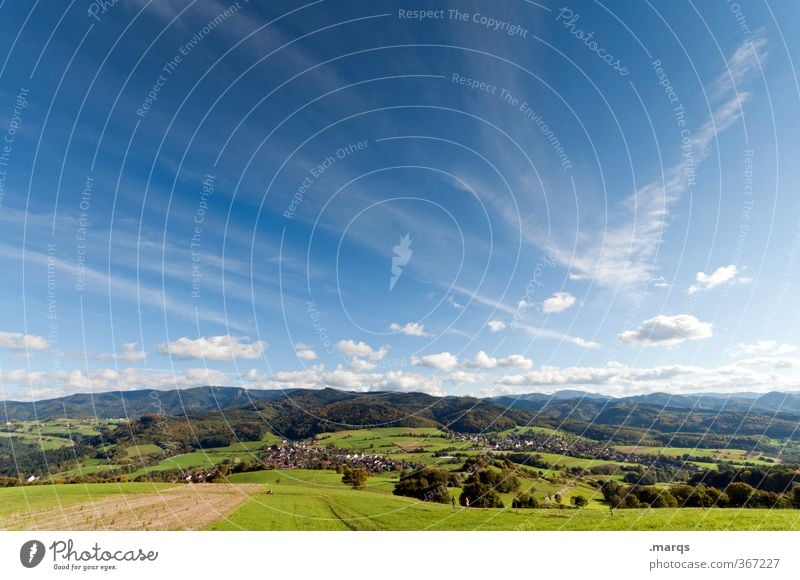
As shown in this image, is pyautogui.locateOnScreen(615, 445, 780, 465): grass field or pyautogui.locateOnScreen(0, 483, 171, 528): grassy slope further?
pyautogui.locateOnScreen(615, 445, 780, 465): grass field

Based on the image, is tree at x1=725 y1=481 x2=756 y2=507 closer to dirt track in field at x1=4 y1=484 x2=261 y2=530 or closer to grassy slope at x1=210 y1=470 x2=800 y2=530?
grassy slope at x1=210 y1=470 x2=800 y2=530

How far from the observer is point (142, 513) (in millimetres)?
20484

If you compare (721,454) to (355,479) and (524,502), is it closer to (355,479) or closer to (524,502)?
(524,502)

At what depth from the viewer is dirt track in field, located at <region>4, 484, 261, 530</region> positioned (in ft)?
60.1

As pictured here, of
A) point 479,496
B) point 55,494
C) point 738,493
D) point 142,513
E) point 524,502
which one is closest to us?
point 142,513

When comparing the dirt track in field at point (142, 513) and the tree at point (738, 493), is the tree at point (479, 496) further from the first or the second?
the tree at point (738, 493)

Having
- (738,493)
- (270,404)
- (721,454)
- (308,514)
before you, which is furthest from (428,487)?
(721,454)

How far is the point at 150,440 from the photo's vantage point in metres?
49.2

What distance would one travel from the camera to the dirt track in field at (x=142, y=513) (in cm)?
1833

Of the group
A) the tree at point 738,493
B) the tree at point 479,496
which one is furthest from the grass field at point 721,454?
the tree at point 479,496

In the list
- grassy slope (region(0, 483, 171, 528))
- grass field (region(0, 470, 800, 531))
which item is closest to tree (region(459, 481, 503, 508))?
grass field (region(0, 470, 800, 531))

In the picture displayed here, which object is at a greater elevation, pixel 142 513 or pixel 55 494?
pixel 142 513

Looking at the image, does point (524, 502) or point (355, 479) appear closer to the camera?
point (524, 502)
